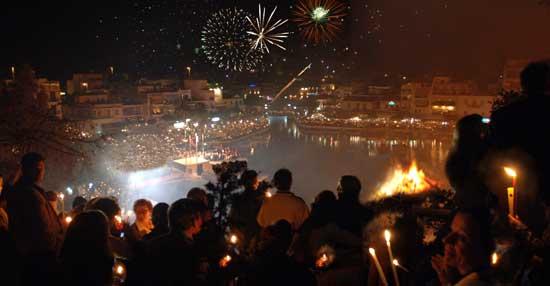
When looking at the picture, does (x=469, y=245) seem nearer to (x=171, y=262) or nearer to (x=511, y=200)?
(x=511, y=200)

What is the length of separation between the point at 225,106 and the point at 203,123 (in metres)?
8.44

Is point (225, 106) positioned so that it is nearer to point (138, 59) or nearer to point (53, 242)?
point (138, 59)

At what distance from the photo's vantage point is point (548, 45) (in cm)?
3469

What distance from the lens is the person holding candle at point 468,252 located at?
7.95 ft

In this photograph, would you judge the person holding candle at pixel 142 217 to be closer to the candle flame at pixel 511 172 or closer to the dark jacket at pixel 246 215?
the dark jacket at pixel 246 215

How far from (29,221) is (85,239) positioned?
3.78ft

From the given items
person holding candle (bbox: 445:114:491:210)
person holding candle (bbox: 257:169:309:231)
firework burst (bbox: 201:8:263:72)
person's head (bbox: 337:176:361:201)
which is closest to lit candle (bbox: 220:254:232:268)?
person holding candle (bbox: 257:169:309:231)

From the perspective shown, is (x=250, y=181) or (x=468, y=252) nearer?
(x=468, y=252)

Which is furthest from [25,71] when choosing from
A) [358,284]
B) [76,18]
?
[76,18]

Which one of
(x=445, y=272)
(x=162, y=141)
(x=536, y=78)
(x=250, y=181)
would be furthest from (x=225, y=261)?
(x=162, y=141)

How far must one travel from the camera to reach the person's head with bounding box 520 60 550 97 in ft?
11.1

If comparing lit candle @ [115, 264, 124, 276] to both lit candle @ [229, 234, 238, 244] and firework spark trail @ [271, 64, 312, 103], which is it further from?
firework spark trail @ [271, 64, 312, 103]

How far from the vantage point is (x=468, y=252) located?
2.45m

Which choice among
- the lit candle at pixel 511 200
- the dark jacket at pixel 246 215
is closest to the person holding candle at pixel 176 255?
the dark jacket at pixel 246 215
